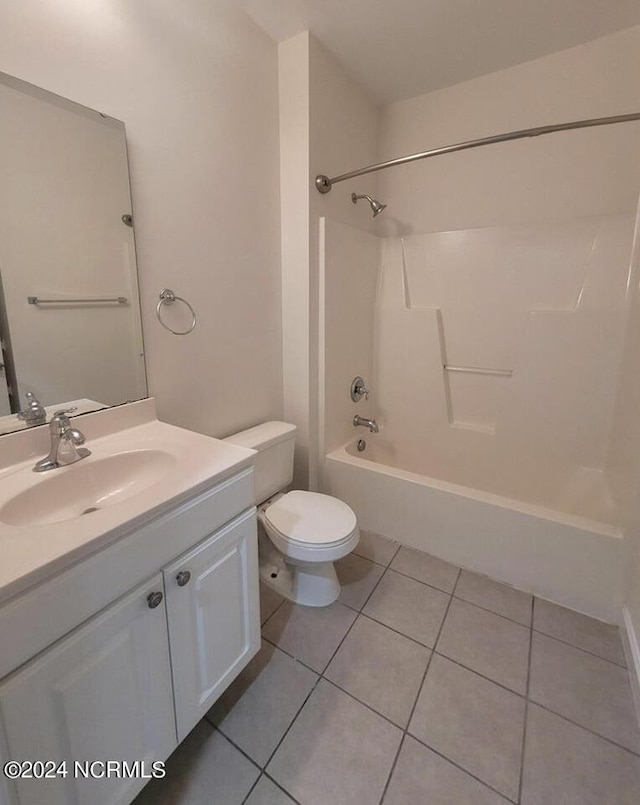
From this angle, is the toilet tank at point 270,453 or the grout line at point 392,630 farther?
the toilet tank at point 270,453

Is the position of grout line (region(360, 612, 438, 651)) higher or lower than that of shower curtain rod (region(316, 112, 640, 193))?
lower

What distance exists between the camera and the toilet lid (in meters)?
1.48

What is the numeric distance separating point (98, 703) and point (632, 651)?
1.68 metres

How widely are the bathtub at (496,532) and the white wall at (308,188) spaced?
0.34 meters

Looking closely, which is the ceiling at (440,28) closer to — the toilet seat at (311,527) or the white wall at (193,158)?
the white wall at (193,158)

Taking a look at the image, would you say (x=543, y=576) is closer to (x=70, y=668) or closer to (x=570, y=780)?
(x=570, y=780)

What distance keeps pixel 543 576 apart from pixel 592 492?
59 cm

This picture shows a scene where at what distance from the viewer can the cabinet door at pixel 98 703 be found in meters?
0.65

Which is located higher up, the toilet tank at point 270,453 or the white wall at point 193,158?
the white wall at point 193,158

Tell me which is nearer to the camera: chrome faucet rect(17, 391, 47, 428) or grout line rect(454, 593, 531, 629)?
chrome faucet rect(17, 391, 47, 428)

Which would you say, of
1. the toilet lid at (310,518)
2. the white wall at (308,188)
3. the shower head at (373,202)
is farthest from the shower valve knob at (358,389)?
the shower head at (373,202)

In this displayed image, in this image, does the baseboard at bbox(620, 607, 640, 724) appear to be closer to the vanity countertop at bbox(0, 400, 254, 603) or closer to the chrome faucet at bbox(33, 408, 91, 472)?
the vanity countertop at bbox(0, 400, 254, 603)

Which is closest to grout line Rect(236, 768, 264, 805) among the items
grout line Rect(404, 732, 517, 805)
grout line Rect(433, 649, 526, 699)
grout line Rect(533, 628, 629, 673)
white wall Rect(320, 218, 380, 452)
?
grout line Rect(404, 732, 517, 805)

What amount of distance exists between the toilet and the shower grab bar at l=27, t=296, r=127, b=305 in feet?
2.33
